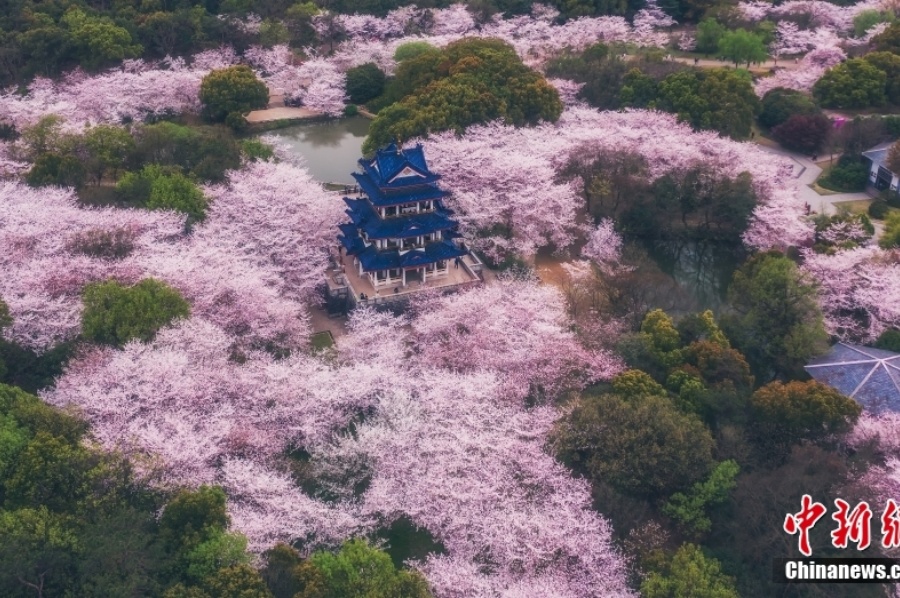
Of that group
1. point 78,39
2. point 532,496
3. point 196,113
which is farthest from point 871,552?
point 78,39

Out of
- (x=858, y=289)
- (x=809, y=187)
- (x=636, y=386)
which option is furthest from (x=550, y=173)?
(x=809, y=187)

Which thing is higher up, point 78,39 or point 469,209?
point 78,39

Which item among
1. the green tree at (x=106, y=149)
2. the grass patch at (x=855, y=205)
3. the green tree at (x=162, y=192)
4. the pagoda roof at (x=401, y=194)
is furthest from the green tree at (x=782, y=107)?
the green tree at (x=106, y=149)

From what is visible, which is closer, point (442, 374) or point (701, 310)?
point (442, 374)

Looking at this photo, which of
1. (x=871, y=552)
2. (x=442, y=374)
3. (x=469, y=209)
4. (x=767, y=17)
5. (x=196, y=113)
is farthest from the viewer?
(x=767, y=17)

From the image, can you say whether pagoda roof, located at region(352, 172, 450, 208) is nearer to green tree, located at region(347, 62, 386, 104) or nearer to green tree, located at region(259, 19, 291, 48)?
green tree, located at region(347, 62, 386, 104)

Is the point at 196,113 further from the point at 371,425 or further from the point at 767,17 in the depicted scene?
Answer: the point at 767,17

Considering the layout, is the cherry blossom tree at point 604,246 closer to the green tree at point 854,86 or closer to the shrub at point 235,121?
the green tree at point 854,86
